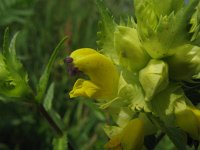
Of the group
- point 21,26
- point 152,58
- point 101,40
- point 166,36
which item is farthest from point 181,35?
point 21,26

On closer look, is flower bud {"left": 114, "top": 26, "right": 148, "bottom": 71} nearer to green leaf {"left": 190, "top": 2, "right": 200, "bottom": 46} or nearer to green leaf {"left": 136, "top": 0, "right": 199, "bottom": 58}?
green leaf {"left": 136, "top": 0, "right": 199, "bottom": 58}

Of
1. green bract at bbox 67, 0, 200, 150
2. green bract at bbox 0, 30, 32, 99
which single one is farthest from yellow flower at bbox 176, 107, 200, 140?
green bract at bbox 0, 30, 32, 99

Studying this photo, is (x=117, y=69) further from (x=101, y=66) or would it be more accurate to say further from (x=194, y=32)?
(x=194, y=32)

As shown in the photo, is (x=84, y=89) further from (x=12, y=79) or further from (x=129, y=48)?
(x=12, y=79)

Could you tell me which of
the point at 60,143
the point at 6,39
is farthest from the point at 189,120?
the point at 6,39

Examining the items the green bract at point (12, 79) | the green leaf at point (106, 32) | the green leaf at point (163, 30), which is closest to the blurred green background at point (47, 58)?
the green bract at point (12, 79)

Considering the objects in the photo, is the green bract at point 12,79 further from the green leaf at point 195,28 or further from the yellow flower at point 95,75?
the green leaf at point 195,28
